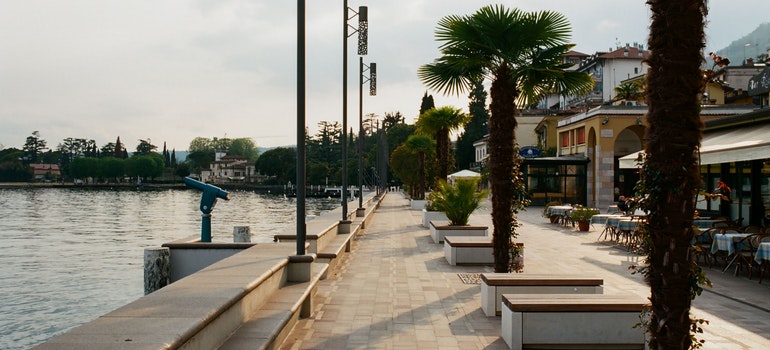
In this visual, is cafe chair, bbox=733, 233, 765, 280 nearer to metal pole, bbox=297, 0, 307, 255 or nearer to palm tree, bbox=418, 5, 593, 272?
palm tree, bbox=418, 5, 593, 272

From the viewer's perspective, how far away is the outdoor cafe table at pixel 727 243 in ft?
38.0

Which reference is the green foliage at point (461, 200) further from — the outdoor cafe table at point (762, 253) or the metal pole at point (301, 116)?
the metal pole at point (301, 116)

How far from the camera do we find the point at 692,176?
4160 millimetres

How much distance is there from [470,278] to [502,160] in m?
A: 2.39

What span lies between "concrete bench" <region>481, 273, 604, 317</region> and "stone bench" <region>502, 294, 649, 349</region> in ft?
4.19

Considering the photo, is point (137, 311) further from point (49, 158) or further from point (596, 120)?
point (49, 158)

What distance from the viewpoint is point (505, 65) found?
34.1 feet

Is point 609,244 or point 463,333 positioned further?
point 609,244

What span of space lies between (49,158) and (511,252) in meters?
194

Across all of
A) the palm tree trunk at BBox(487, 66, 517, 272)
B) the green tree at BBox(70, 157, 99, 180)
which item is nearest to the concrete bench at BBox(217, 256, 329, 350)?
the palm tree trunk at BBox(487, 66, 517, 272)

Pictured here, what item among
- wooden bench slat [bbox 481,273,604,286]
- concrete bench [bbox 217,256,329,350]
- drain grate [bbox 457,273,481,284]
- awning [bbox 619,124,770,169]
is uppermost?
awning [bbox 619,124,770,169]

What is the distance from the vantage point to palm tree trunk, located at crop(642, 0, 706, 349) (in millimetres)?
4180

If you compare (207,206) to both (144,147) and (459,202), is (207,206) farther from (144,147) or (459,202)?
(144,147)

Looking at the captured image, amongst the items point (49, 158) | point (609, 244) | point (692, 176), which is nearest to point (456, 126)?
point (609, 244)
